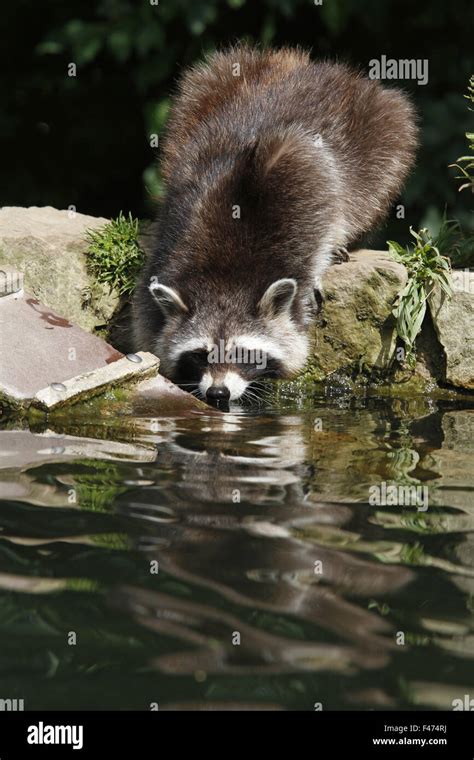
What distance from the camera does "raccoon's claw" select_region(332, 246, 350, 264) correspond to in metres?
7.13

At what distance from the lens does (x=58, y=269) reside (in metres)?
7.39

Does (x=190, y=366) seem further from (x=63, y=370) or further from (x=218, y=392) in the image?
(x=63, y=370)

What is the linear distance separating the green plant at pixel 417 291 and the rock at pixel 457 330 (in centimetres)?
7

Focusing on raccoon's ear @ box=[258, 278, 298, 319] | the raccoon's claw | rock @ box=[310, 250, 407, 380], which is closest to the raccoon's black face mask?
raccoon's ear @ box=[258, 278, 298, 319]

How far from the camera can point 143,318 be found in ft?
23.2

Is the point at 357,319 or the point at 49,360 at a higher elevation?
the point at 357,319

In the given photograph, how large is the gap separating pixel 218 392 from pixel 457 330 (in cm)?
151

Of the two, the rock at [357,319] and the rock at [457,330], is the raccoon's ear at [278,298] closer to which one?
the rock at [357,319]

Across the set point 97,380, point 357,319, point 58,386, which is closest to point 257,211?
point 357,319

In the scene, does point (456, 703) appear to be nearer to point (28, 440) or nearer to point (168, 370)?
point (28, 440)

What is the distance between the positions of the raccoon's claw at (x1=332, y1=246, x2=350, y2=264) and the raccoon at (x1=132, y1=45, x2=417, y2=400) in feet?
0.09

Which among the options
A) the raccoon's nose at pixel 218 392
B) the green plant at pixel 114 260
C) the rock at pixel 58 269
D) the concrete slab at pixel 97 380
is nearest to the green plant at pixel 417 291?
the raccoon's nose at pixel 218 392
